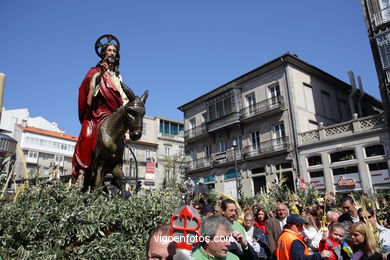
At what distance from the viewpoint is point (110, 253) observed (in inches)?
112

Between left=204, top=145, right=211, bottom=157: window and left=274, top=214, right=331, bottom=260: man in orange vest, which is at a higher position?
left=204, top=145, right=211, bottom=157: window

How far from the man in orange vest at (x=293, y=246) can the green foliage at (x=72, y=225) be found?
157 cm

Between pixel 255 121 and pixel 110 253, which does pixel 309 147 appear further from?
pixel 110 253

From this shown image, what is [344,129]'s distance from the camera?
2103cm

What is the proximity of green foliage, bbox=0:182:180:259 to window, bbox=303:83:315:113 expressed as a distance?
24708 mm

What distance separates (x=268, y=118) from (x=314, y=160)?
6027mm

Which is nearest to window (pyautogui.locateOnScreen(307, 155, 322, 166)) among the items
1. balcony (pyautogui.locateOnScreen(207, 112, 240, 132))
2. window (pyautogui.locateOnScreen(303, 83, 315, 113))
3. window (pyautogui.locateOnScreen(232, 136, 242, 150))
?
window (pyautogui.locateOnScreen(303, 83, 315, 113))

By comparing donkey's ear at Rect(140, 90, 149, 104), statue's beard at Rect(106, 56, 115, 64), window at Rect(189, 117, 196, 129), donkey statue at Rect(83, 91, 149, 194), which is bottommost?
donkey statue at Rect(83, 91, 149, 194)

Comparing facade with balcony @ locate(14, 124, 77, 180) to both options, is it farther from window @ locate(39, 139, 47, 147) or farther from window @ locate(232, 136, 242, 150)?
window @ locate(232, 136, 242, 150)

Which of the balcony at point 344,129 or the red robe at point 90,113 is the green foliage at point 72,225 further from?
the balcony at point 344,129

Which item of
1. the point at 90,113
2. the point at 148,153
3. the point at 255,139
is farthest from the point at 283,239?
the point at 148,153

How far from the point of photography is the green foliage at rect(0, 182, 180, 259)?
101 inches

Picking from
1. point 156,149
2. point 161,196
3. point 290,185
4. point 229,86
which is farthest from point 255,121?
point 161,196

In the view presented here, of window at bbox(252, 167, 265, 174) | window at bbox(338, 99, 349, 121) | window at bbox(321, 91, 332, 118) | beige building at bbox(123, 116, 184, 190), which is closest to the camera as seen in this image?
window at bbox(252, 167, 265, 174)
